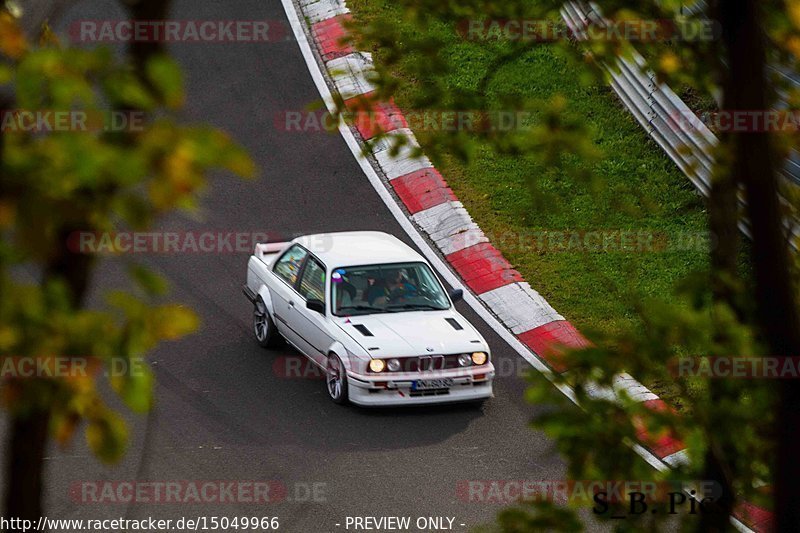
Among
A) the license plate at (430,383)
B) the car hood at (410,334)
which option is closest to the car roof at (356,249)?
the car hood at (410,334)

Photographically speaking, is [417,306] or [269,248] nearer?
[417,306]

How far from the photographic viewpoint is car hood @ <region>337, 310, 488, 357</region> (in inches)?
443

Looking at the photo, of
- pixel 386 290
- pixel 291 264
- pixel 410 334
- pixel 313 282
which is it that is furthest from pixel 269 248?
pixel 410 334

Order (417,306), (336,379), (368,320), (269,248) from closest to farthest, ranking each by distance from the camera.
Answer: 1. (336,379)
2. (368,320)
3. (417,306)
4. (269,248)

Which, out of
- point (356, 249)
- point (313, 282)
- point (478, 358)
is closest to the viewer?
point (478, 358)

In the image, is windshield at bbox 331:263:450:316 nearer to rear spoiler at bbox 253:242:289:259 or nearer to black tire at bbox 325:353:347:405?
black tire at bbox 325:353:347:405

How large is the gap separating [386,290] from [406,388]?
1301 millimetres

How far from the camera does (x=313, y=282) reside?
40.3ft

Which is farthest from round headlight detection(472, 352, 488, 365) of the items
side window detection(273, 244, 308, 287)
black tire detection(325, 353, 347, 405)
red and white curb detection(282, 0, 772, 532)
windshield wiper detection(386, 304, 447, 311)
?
side window detection(273, 244, 308, 287)

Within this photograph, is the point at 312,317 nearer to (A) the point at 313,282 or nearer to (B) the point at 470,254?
(A) the point at 313,282

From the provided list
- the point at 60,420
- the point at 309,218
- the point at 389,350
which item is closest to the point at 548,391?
the point at 60,420

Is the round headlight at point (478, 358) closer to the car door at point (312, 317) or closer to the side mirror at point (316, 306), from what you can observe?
the car door at point (312, 317)

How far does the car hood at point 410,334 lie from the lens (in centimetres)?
1126

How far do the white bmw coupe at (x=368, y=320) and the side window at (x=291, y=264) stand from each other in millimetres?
13
